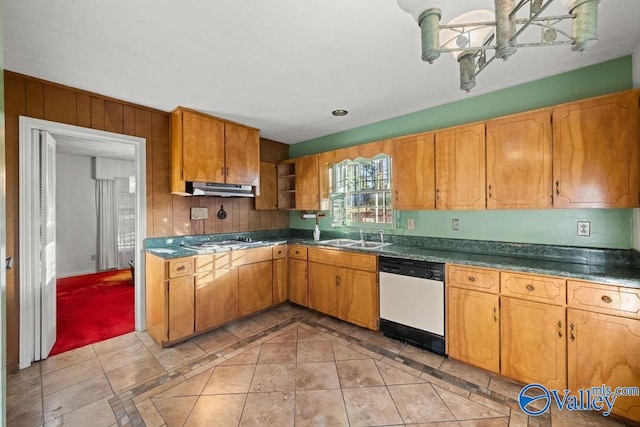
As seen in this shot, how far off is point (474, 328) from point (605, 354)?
0.75 m

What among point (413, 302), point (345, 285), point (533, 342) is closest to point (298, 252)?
point (345, 285)

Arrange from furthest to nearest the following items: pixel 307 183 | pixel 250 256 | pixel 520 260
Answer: pixel 307 183 < pixel 250 256 < pixel 520 260

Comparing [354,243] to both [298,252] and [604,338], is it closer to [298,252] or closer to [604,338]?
[298,252]

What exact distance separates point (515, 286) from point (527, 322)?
264 millimetres

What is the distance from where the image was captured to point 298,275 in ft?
12.0

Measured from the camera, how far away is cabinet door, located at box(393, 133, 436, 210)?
276cm

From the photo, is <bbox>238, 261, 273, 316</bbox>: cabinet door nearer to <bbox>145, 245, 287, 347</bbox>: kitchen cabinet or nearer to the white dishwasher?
<bbox>145, 245, 287, 347</bbox>: kitchen cabinet

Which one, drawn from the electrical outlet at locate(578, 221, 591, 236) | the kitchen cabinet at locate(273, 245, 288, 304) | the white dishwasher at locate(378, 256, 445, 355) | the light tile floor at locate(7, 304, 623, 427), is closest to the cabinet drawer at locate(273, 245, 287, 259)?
the kitchen cabinet at locate(273, 245, 288, 304)

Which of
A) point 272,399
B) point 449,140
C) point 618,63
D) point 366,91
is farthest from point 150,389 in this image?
point 618,63

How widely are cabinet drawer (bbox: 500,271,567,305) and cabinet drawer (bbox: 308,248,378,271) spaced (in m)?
1.16

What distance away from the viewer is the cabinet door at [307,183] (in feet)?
12.5

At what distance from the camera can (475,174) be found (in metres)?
2.50

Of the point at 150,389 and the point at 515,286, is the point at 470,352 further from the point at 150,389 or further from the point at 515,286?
the point at 150,389

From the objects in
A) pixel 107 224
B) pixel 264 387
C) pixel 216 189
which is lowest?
pixel 264 387
